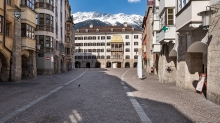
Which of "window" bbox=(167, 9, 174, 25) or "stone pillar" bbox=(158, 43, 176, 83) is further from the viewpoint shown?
"stone pillar" bbox=(158, 43, 176, 83)

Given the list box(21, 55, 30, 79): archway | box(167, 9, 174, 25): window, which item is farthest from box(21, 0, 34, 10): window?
box(167, 9, 174, 25): window

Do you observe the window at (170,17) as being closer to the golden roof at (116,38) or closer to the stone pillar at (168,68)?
the stone pillar at (168,68)

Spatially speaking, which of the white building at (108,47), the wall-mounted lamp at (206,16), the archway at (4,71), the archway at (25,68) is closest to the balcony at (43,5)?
the archway at (25,68)

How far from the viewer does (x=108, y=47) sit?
274 ft

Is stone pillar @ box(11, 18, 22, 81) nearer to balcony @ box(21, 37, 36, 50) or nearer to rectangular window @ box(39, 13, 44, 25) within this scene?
balcony @ box(21, 37, 36, 50)

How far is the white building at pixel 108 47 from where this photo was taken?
81.8 metres

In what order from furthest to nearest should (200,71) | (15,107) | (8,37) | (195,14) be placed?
(8,37)
(200,71)
(195,14)
(15,107)

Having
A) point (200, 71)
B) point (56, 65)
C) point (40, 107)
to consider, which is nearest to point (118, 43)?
point (56, 65)

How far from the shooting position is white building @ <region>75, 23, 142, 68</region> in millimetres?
81812

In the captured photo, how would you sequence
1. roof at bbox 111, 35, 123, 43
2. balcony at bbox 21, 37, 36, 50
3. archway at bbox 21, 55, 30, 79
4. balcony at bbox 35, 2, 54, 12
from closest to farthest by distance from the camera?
balcony at bbox 21, 37, 36, 50 < archway at bbox 21, 55, 30, 79 < balcony at bbox 35, 2, 54, 12 < roof at bbox 111, 35, 123, 43

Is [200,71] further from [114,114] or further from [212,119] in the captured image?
[114,114]

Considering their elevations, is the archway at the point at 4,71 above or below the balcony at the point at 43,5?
below

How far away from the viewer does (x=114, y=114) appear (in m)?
7.61

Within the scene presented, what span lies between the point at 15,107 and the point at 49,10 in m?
28.8
